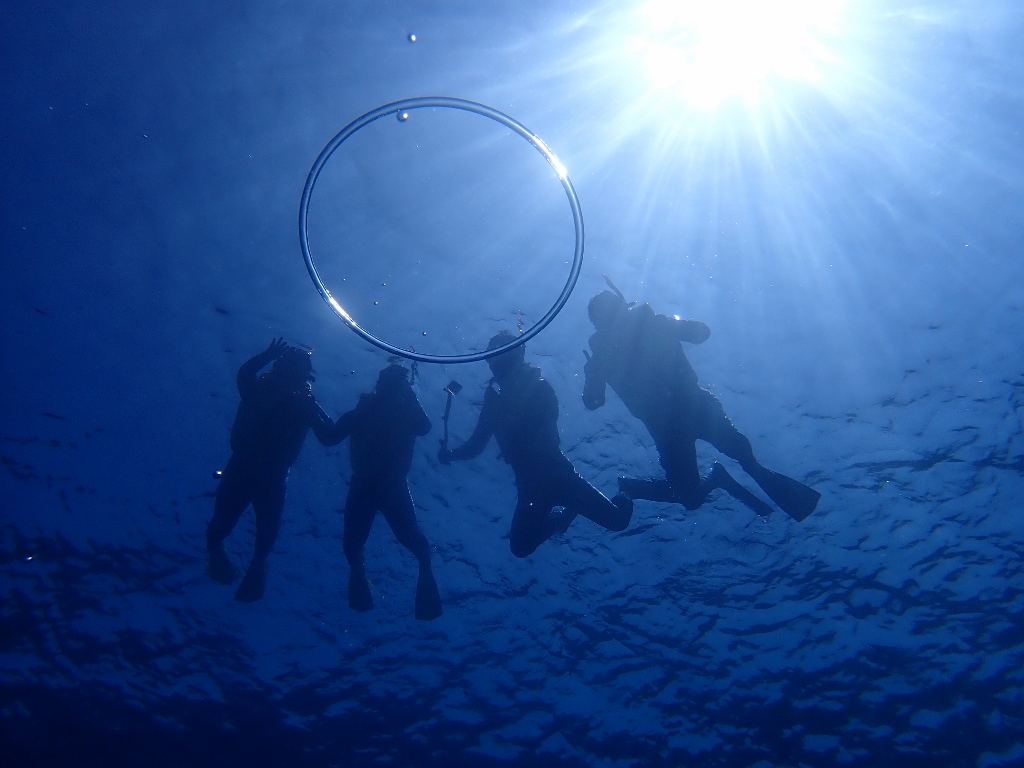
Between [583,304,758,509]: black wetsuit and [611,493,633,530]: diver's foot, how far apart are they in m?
0.23

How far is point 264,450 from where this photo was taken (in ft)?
30.4

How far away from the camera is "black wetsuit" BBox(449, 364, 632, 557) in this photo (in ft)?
27.6

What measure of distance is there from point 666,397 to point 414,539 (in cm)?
436

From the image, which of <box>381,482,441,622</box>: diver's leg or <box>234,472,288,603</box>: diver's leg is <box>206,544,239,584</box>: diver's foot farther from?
<box>381,482,441,622</box>: diver's leg

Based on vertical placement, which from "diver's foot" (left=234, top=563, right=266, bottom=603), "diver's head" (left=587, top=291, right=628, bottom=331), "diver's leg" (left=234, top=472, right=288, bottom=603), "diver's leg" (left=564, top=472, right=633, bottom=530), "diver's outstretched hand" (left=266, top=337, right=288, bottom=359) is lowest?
"diver's foot" (left=234, top=563, right=266, bottom=603)

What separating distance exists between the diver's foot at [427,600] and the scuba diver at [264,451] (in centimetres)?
245

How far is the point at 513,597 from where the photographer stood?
1520 cm

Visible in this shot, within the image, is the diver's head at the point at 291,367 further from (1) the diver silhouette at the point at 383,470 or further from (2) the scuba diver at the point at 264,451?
(1) the diver silhouette at the point at 383,470

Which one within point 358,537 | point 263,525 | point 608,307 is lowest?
point 358,537

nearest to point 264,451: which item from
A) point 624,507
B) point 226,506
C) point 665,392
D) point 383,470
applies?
point 226,506

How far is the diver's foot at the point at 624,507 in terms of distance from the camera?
8336 millimetres

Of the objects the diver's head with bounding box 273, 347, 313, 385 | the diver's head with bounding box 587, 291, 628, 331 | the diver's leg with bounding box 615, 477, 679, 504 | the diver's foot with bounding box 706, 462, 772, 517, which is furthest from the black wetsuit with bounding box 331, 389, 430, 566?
the diver's foot with bounding box 706, 462, 772, 517

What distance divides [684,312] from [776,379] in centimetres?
266

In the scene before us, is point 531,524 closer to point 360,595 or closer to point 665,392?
point 665,392
